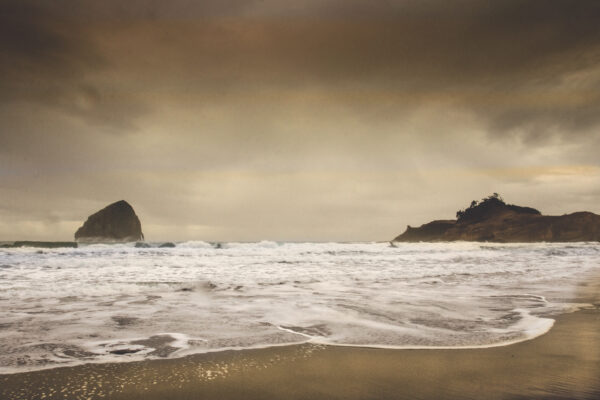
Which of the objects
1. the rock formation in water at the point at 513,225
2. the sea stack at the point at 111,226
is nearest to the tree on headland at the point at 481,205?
the rock formation in water at the point at 513,225

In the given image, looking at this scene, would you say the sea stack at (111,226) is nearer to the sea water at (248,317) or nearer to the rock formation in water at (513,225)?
the rock formation in water at (513,225)

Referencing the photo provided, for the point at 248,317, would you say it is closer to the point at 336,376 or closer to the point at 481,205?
the point at 336,376

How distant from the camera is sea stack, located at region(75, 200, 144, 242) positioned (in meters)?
85.9

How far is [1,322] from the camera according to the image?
14.9 ft

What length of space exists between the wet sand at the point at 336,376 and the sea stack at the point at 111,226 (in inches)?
3624

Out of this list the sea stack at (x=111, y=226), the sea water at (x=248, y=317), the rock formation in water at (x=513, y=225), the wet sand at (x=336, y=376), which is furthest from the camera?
the sea stack at (x=111, y=226)

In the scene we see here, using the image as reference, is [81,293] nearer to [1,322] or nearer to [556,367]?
[1,322]

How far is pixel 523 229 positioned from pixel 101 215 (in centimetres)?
8754

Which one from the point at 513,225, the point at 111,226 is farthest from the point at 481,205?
the point at 111,226

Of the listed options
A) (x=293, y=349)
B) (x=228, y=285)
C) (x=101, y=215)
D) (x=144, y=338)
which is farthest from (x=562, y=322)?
(x=101, y=215)

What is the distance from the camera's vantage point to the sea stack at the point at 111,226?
282ft

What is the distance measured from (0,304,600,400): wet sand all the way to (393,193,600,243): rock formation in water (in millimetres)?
70516

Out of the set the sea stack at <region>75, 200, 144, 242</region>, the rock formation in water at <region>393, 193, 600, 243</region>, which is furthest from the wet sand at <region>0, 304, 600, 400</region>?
the sea stack at <region>75, 200, 144, 242</region>

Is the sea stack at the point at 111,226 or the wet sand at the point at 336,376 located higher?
the sea stack at the point at 111,226
